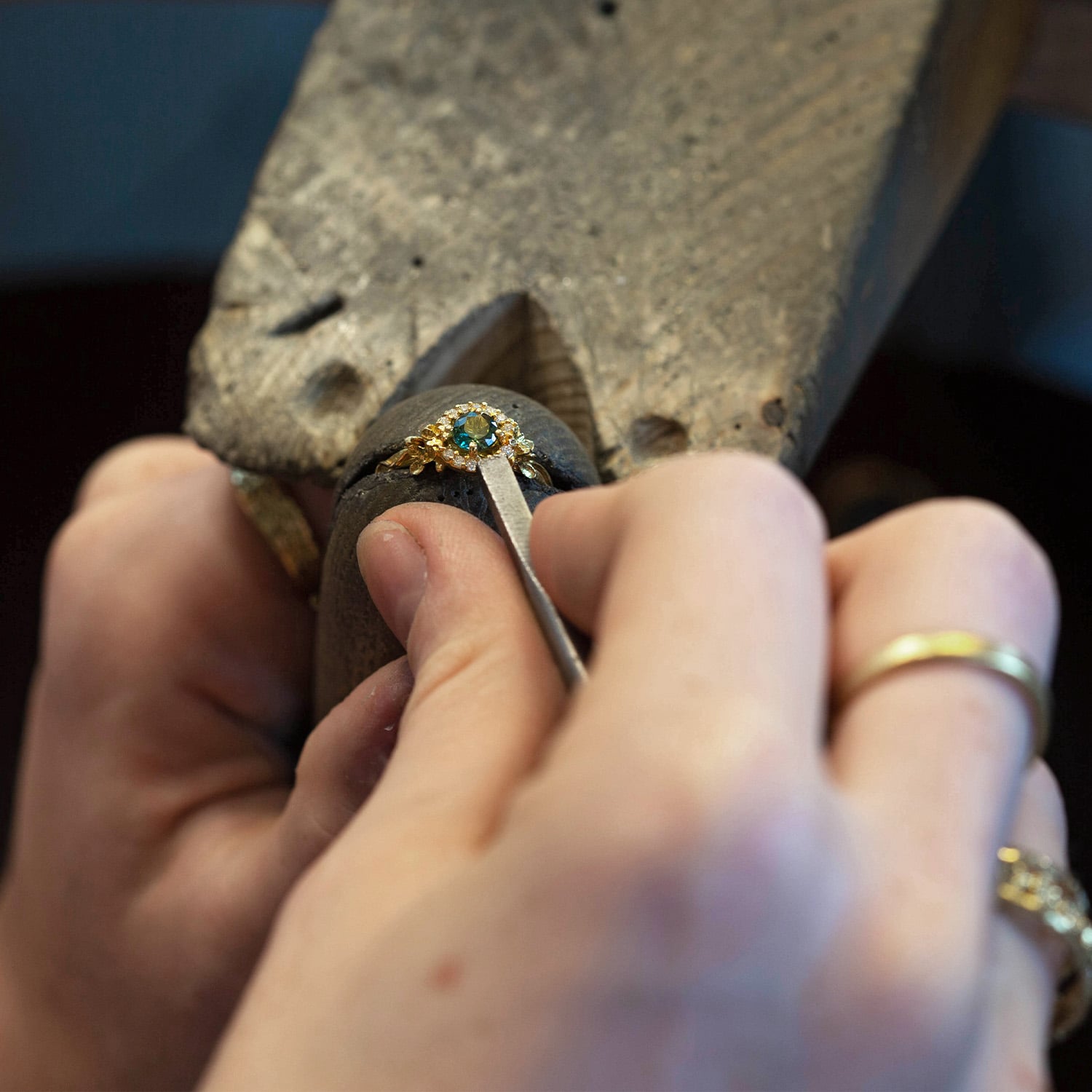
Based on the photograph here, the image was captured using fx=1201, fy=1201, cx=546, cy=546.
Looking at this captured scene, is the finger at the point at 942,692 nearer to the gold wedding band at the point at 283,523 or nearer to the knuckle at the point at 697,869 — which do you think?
the knuckle at the point at 697,869

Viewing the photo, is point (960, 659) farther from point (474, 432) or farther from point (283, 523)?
point (283, 523)

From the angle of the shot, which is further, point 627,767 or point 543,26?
point 543,26

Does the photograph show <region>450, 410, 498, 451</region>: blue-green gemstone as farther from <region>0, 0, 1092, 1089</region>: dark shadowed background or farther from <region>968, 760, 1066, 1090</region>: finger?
<region>0, 0, 1092, 1089</region>: dark shadowed background

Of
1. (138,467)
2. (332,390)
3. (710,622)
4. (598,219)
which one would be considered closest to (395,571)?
(710,622)

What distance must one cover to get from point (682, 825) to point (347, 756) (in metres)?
0.26

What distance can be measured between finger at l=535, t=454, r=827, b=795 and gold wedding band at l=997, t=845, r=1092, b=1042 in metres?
0.10

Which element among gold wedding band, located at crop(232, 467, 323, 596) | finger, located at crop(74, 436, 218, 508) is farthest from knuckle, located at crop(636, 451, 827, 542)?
finger, located at crop(74, 436, 218, 508)

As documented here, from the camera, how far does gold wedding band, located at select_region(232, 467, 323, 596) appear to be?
31.4 inches

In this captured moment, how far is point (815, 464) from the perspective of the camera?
1.14 metres

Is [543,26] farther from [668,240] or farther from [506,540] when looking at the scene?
[506,540]

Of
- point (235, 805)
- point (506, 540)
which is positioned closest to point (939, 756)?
point (506, 540)

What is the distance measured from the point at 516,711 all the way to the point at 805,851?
12 centimetres

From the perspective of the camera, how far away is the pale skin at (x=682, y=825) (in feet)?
1.06

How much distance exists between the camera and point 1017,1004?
0.39 meters
